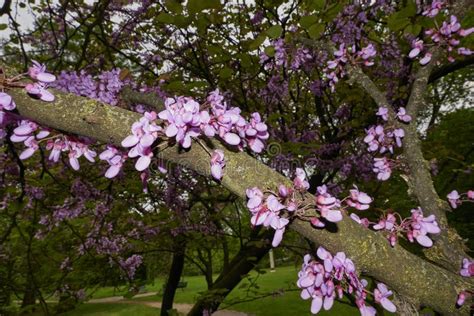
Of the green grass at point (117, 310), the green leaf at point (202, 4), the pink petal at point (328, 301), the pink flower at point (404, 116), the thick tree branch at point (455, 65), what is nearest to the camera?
the pink petal at point (328, 301)

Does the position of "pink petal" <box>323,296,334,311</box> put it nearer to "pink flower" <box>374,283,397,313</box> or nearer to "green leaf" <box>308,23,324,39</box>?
"pink flower" <box>374,283,397,313</box>

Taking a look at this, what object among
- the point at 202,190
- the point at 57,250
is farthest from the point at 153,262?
the point at 202,190

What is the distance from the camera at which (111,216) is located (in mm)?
8188

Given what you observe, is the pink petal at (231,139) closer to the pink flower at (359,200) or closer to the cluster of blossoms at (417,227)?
the pink flower at (359,200)

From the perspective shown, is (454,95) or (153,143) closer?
(153,143)

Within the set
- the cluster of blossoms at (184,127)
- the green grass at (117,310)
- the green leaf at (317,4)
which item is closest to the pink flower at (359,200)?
the cluster of blossoms at (184,127)

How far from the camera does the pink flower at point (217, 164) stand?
1.05 m

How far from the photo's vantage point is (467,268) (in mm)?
1514

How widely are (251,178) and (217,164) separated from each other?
4.3 inches

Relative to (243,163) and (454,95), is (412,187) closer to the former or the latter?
(243,163)

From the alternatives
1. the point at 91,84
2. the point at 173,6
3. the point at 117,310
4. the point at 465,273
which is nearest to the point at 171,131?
the point at 465,273

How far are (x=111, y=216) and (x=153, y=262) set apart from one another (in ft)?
17.4

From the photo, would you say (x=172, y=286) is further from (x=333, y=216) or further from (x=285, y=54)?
(x=333, y=216)

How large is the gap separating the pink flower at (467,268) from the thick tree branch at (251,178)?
322 millimetres
